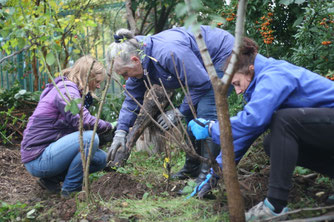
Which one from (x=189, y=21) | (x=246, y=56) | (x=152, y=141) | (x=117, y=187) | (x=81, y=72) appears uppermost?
(x=189, y=21)

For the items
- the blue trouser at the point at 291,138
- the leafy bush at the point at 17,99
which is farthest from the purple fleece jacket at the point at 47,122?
the leafy bush at the point at 17,99

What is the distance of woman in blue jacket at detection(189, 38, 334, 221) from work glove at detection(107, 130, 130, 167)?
1.50 metres

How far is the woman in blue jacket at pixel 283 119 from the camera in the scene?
2.04 m

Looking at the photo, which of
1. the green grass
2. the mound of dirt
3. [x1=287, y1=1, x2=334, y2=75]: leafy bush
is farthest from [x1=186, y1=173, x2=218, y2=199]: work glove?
[x1=287, y1=1, x2=334, y2=75]: leafy bush

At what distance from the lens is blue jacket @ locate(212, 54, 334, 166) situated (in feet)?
6.82

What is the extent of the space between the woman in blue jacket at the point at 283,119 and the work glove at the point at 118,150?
1.50m

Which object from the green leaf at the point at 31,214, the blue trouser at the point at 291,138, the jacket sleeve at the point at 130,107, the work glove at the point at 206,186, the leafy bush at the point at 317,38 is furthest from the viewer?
the jacket sleeve at the point at 130,107

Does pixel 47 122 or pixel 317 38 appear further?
pixel 317 38

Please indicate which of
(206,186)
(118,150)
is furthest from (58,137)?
(206,186)

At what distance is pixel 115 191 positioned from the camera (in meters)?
3.01

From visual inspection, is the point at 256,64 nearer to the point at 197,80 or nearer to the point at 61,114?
the point at 197,80

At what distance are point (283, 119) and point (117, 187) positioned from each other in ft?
5.11

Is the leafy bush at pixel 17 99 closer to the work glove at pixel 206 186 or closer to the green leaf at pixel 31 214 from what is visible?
the green leaf at pixel 31 214

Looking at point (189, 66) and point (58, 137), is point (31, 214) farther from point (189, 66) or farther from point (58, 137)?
point (189, 66)
